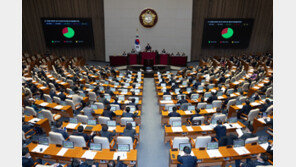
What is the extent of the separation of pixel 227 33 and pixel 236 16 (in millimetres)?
2626

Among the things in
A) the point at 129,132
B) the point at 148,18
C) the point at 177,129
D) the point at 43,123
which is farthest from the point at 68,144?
the point at 148,18

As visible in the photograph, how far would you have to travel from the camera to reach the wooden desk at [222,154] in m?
5.82

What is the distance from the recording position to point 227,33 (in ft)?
78.9

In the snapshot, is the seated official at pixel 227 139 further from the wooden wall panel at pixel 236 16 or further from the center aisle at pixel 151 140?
the wooden wall panel at pixel 236 16

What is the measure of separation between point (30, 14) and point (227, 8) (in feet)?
81.1

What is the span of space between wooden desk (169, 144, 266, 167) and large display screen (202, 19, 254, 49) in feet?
65.2

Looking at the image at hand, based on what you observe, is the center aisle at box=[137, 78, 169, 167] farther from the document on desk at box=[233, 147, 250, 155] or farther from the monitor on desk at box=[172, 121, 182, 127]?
the document on desk at box=[233, 147, 250, 155]

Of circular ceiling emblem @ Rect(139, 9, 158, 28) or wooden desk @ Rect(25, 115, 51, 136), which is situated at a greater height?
circular ceiling emblem @ Rect(139, 9, 158, 28)

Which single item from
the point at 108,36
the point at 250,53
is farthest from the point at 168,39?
the point at 250,53

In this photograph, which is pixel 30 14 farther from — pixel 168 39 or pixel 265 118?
pixel 265 118

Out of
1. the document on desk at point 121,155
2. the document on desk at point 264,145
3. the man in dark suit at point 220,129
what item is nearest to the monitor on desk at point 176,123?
the man in dark suit at point 220,129

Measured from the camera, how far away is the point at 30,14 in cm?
2353

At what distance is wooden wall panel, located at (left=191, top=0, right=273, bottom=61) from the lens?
77.9ft

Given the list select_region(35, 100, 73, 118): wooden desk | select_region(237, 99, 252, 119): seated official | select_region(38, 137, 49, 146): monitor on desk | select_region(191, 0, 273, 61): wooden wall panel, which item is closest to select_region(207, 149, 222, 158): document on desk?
select_region(237, 99, 252, 119): seated official
